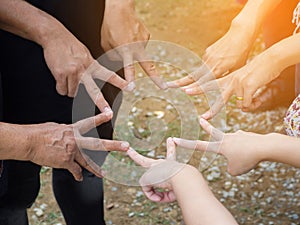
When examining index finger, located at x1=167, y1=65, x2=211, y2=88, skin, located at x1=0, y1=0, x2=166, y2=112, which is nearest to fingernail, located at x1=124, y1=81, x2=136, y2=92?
skin, located at x1=0, y1=0, x2=166, y2=112

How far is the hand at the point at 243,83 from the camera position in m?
1.39

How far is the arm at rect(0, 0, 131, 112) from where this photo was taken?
4.36 ft

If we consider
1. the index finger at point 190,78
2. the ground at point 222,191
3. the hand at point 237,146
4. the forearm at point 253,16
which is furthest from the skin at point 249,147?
the ground at point 222,191

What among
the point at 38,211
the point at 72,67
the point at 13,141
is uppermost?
the point at 72,67

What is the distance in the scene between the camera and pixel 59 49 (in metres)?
1.34

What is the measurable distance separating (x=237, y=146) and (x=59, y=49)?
1.49ft

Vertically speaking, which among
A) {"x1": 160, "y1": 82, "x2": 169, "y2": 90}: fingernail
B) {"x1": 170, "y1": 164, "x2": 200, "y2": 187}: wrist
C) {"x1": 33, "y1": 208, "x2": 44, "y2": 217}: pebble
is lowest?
{"x1": 33, "y1": 208, "x2": 44, "y2": 217}: pebble

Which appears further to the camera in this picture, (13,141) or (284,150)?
(284,150)

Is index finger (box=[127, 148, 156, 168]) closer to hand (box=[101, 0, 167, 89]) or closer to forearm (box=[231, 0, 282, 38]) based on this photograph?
hand (box=[101, 0, 167, 89])

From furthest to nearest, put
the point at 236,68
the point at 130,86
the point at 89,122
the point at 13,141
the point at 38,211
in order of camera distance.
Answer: the point at 38,211
the point at 236,68
the point at 130,86
the point at 89,122
the point at 13,141

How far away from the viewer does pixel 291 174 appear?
237 centimetres

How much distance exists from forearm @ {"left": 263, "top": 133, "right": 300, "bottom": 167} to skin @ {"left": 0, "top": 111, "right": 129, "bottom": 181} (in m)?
0.32

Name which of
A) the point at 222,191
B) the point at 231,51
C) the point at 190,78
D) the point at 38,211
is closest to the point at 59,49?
the point at 190,78

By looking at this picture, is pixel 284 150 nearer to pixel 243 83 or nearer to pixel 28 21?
pixel 243 83
